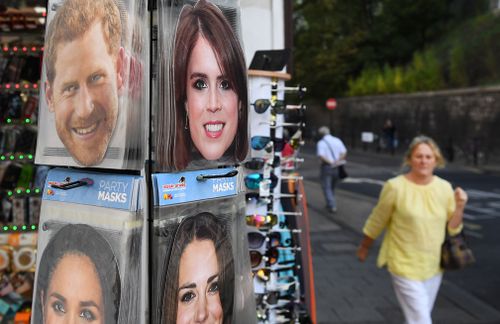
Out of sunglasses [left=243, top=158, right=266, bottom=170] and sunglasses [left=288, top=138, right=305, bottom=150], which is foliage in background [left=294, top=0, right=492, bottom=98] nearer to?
sunglasses [left=288, top=138, right=305, bottom=150]

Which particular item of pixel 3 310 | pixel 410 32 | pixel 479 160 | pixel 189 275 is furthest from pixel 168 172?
pixel 410 32

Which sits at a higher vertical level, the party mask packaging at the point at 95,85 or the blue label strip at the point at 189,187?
the party mask packaging at the point at 95,85

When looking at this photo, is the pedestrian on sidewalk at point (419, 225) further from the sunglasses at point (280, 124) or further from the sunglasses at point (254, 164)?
the sunglasses at point (254, 164)

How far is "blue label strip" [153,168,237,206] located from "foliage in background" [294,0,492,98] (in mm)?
32655

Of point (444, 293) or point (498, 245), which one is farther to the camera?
point (498, 245)

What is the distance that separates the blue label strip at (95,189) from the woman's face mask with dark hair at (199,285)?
14.6 inches

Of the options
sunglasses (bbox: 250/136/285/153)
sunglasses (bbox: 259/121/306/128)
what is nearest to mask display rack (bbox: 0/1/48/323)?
sunglasses (bbox: 250/136/285/153)

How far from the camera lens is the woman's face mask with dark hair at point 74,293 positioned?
2.37 m

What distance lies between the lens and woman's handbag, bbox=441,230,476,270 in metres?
4.16

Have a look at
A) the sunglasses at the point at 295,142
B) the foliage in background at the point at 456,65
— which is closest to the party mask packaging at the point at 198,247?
the sunglasses at the point at 295,142

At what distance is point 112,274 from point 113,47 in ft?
3.07

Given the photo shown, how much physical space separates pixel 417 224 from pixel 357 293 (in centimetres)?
256

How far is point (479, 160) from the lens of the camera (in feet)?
84.8

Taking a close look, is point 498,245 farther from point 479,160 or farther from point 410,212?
point 479,160
